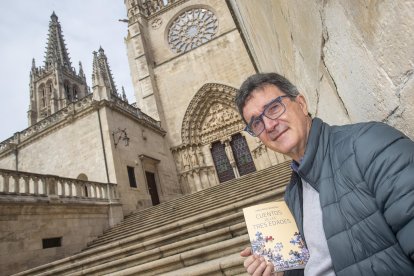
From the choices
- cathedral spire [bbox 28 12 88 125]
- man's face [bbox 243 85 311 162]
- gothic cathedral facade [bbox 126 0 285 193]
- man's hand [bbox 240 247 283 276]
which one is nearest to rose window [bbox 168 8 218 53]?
gothic cathedral facade [bbox 126 0 285 193]

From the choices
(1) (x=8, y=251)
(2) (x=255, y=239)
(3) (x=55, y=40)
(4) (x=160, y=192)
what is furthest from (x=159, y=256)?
(3) (x=55, y=40)

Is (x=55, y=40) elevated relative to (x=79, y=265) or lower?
elevated

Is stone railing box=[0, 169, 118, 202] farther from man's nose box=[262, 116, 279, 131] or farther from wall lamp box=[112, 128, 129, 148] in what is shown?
man's nose box=[262, 116, 279, 131]

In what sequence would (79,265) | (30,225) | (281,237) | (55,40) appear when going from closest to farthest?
(281,237) < (79,265) < (30,225) < (55,40)

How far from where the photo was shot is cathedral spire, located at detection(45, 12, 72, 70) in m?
39.5

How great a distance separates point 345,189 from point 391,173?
6.8 inches

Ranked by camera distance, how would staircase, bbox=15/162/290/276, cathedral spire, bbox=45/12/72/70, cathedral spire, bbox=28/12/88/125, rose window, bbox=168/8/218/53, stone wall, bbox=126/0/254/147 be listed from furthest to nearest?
cathedral spire, bbox=45/12/72/70 → cathedral spire, bbox=28/12/88/125 → rose window, bbox=168/8/218/53 → stone wall, bbox=126/0/254/147 → staircase, bbox=15/162/290/276

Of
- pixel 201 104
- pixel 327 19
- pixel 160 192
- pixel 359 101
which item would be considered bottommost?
pixel 359 101

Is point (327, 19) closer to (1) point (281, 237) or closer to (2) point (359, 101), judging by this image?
(2) point (359, 101)

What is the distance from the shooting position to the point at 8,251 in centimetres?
587

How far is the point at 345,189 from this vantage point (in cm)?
76

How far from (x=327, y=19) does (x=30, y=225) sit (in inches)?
313

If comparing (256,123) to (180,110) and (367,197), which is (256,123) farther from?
(180,110)

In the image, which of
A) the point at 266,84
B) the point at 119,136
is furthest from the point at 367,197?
the point at 119,136
